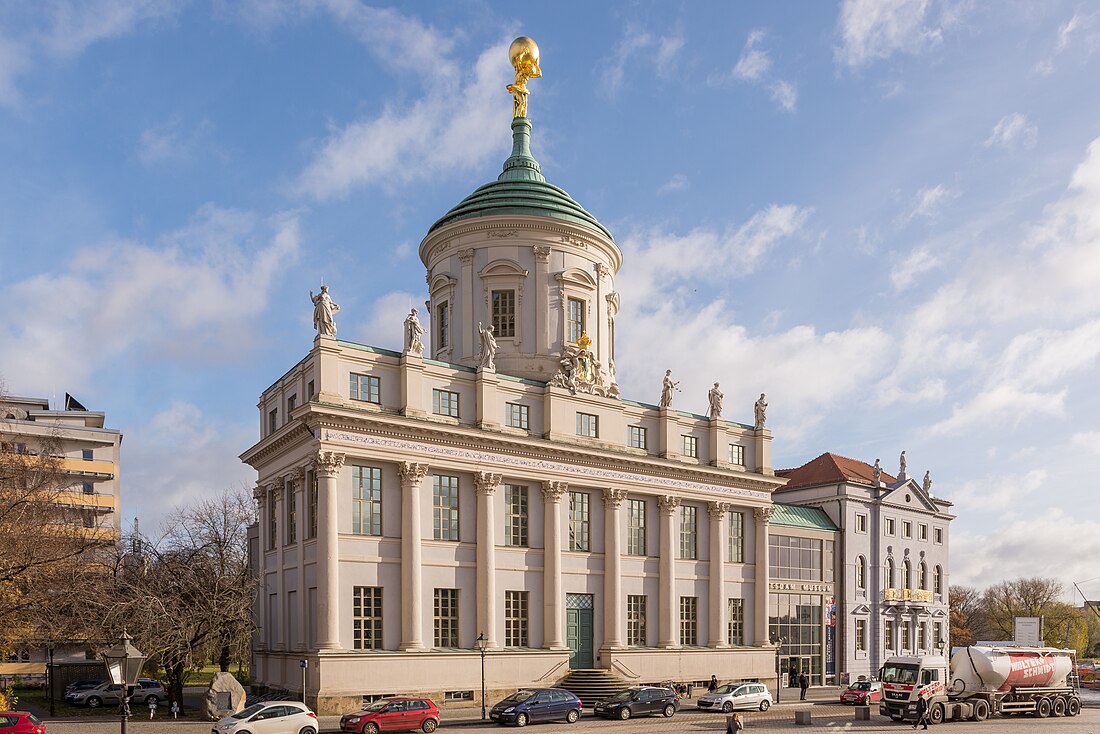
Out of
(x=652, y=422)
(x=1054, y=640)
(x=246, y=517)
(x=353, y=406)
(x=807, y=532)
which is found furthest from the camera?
(x=1054, y=640)

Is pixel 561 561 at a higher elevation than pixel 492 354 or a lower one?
lower

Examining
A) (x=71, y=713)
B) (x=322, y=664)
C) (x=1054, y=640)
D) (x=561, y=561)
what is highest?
(x=561, y=561)

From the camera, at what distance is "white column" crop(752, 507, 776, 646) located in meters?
58.8

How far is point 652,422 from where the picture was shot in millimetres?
56000

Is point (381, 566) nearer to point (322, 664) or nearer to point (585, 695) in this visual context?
point (322, 664)

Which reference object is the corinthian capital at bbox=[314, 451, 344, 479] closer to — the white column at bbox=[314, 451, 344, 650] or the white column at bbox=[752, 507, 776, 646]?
the white column at bbox=[314, 451, 344, 650]

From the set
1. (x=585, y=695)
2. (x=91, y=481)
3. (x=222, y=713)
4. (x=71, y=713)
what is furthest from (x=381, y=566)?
(x=91, y=481)

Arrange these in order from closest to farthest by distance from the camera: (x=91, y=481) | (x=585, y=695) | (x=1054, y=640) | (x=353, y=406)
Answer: (x=353, y=406)
(x=585, y=695)
(x=91, y=481)
(x=1054, y=640)

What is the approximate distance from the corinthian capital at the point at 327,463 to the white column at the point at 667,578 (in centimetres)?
1928

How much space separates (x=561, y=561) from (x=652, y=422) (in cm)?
992

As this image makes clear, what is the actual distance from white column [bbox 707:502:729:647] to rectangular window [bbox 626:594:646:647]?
15.8ft

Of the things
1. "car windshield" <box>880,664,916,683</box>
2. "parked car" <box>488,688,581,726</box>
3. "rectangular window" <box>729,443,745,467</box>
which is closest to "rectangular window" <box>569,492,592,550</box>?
"parked car" <box>488,688,581,726</box>

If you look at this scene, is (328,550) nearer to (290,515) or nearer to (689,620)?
(290,515)

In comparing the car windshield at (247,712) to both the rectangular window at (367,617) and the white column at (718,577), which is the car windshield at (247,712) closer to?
the rectangular window at (367,617)
